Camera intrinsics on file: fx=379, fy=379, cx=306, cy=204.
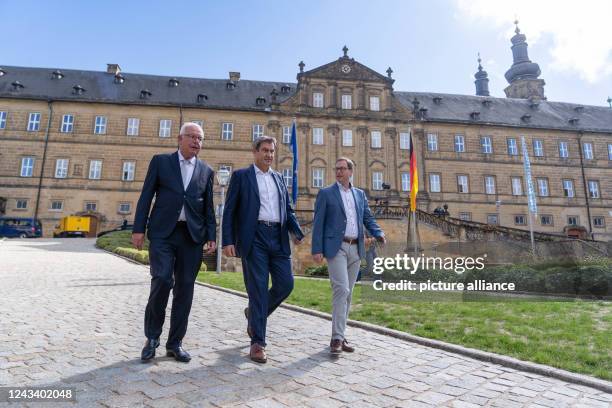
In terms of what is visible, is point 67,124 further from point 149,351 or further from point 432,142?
point 149,351

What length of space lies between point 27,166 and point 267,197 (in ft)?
114

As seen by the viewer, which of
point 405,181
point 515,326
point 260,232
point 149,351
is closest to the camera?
point 149,351

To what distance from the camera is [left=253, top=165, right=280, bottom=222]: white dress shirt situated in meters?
4.11

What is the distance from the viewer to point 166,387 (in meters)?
2.90

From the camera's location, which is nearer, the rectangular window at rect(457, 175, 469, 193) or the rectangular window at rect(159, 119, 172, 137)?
the rectangular window at rect(159, 119, 172, 137)

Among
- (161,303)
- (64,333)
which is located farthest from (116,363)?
(64,333)

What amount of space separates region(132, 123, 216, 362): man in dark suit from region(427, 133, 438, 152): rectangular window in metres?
33.8

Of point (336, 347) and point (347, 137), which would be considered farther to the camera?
point (347, 137)

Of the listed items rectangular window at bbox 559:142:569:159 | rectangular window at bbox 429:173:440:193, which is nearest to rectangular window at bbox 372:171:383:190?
rectangular window at bbox 429:173:440:193

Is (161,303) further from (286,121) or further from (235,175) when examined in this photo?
(286,121)

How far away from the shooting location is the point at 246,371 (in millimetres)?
3350

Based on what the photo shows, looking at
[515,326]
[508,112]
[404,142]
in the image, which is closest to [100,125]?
[404,142]

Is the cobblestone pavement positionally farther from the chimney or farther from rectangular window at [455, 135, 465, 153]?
the chimney

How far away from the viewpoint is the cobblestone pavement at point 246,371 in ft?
9.20
